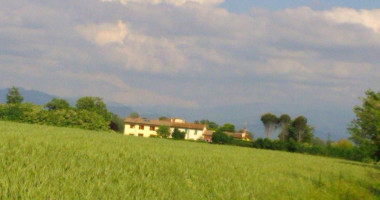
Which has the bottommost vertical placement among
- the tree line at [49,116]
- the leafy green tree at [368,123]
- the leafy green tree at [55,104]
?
the leafy green tree at [368,123]

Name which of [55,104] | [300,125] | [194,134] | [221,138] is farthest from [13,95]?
[221,138]

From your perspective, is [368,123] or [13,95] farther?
[13,95]

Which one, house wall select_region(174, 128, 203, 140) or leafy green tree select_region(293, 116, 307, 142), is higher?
leafy green tree select_region(293, 116, 307, 142)

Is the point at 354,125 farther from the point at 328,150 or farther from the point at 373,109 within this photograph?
the point at 328,150

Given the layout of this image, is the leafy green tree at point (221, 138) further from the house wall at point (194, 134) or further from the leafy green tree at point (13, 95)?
the leafy green tree at point (13, 95)

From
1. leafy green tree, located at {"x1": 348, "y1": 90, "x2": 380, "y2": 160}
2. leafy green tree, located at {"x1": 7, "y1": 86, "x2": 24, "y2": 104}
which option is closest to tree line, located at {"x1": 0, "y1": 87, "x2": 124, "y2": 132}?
leafy green tree, located at {"x1": 348, "y1": 90, "x2": 380, "y2": 160}

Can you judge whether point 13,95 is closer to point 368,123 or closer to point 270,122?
point 270,122

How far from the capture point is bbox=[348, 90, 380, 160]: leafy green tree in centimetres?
1541

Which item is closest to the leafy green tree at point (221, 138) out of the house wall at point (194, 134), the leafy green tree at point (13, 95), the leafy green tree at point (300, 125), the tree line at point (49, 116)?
the tree line at point (49, 116)

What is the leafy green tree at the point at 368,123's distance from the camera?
15.4m

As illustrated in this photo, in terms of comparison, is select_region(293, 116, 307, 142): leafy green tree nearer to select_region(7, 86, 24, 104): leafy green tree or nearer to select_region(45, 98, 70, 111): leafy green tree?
select_region(45, 98, 70, 111): leafy green tree

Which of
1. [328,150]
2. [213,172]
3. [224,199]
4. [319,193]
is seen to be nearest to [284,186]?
[319,193]

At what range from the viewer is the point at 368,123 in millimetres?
15938

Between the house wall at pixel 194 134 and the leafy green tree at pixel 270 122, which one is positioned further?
the leafy green tree at pixel 270 122
